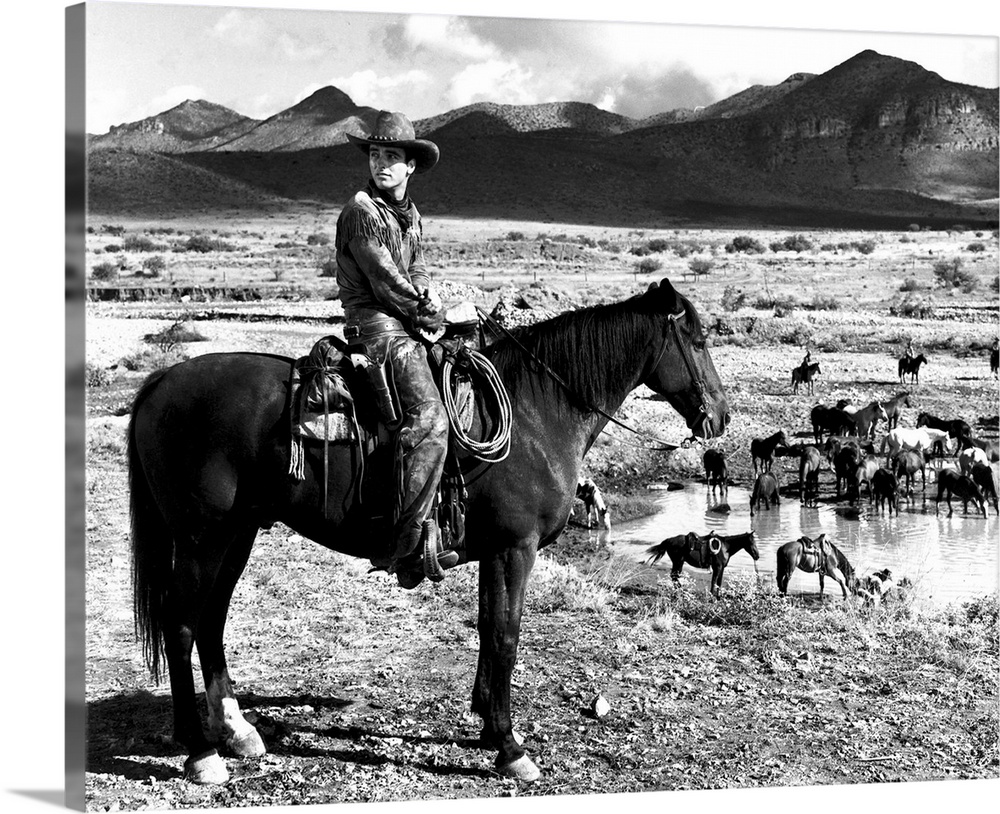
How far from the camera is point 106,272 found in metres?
9.76

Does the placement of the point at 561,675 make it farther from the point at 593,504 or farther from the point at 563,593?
the point at 593,504

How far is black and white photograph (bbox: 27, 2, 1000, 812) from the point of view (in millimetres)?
5480

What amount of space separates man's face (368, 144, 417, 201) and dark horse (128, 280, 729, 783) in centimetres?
93

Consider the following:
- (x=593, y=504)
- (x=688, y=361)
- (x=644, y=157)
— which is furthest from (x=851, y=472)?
(x=688, y=361)

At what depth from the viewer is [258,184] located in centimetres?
1334

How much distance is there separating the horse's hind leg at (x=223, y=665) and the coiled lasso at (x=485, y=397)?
111 cm

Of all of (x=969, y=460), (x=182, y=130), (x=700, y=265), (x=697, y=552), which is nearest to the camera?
(x=697, y=552)

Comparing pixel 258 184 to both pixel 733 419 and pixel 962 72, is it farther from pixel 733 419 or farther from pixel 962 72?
pixel 962 72

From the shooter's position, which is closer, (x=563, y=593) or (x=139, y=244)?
(x=563, y=593)

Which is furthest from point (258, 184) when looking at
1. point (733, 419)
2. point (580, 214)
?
point (733, 419)

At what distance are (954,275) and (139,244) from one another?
23.4 ft

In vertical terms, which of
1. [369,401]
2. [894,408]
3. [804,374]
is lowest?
[894,408]

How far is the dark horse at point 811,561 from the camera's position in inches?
348

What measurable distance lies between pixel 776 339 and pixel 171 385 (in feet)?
24.8
